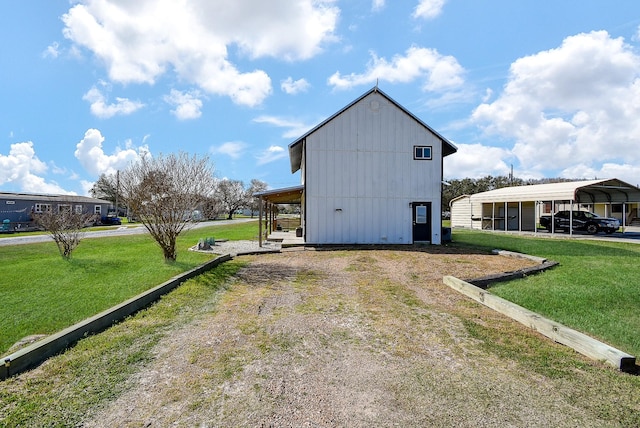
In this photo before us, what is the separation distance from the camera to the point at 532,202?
26.7 metres

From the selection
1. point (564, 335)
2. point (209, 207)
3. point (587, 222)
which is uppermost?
point (209, 207)

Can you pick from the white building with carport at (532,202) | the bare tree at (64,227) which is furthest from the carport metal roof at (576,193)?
the bare tree at (64,227)

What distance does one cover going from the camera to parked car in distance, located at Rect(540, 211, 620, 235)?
22.6 m

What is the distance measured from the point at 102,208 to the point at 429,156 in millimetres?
44741

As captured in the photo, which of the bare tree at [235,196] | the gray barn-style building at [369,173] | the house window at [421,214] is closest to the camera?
the gray barn-style building at [369,173]

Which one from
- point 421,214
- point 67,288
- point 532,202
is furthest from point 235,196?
point 67,288

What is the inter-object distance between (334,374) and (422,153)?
14.8 m

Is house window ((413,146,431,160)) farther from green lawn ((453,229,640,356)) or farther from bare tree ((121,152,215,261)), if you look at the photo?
bare tree ((121,152,215,261))

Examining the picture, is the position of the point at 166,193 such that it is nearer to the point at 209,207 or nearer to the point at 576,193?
Answer: the point at 209,207

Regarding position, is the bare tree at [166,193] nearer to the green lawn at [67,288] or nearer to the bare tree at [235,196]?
the green lawn at [67,288]

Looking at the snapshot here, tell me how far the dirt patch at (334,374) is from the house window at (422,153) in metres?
11.1

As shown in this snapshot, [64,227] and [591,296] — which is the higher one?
[64,227]

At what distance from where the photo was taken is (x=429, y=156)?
55.6 ft

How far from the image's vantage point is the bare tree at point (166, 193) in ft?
34.8
